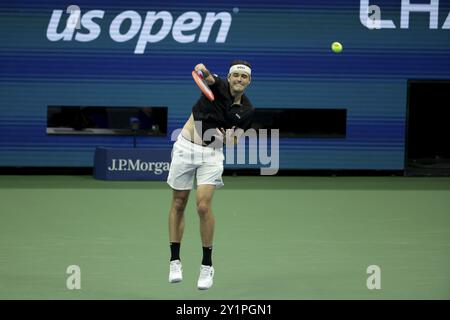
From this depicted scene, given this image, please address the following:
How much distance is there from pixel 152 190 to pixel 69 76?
3859 millimetres

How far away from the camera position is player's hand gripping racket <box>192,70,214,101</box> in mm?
8016

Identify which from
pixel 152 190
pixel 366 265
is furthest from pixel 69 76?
pixel 366 265

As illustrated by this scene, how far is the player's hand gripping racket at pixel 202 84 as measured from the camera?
802 centimetres

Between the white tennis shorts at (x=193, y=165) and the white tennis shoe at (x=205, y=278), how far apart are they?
79 cm

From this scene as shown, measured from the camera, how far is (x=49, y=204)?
14.3 metres

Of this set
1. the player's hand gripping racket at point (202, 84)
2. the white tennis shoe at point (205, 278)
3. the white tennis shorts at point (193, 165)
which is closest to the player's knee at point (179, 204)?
the white tennis shorts at point (193, 165)

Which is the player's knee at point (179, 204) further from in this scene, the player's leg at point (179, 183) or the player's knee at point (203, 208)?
the player's knee at point (203, 208)

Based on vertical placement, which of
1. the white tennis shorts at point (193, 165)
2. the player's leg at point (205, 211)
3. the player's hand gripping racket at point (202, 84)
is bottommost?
the player's leg at point (205, 211)

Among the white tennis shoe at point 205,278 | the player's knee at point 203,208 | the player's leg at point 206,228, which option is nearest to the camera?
the white tennis shoe at point 205,278

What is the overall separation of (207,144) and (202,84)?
62cm

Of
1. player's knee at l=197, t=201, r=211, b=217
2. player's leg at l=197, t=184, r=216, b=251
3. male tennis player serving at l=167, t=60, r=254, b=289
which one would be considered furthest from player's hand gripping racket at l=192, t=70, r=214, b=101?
player's knee at l=197, t=201, r=211, b=217

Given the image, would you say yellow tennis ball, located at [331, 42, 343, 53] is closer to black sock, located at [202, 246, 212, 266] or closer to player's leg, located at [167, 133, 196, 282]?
player's leg, located at [167, 133, 196, 282]

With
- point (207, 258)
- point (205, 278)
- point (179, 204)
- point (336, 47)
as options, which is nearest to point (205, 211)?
point (179, 204)

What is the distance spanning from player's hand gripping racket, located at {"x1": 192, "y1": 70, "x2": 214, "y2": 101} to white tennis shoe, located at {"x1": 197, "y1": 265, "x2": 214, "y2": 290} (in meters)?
1.51
